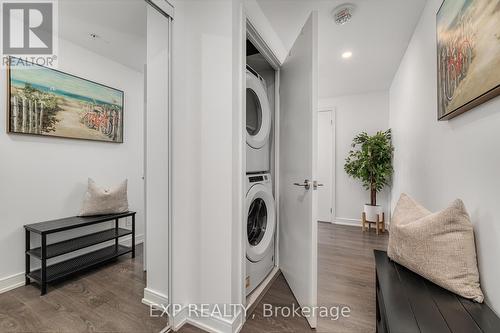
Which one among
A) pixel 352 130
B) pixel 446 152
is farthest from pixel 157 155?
pixel 352 130

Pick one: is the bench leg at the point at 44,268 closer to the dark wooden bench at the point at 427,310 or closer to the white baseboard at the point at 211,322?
the white baseboard at the point at 211,322

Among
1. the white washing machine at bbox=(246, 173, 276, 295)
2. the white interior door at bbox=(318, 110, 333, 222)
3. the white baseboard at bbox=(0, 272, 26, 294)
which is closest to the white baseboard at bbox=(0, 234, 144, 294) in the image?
the white baseboard at bbox=(0, 272, 26, 294)

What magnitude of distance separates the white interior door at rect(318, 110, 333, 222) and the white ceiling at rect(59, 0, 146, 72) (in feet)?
11.6

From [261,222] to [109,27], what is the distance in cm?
174

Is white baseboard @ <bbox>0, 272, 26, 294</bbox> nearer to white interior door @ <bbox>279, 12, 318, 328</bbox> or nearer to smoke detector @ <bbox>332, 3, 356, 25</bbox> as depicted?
white interior door @ <bbox>279, 12, 318, 328</bbox>

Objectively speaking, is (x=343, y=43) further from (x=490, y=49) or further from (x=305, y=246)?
(x=305, y=246)

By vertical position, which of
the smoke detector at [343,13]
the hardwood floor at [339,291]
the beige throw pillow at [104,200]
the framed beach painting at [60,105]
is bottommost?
the hardwood floor at [339,291]

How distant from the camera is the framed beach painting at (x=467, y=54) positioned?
84cm

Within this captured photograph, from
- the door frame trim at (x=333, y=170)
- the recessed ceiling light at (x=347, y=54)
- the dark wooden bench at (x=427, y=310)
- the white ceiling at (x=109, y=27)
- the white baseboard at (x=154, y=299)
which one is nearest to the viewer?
the dark wooden bench at (x=427, y=310)

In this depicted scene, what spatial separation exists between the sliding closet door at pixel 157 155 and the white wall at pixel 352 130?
134 inches

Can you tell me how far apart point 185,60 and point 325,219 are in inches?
145

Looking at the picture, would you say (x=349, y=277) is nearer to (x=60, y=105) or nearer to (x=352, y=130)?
(x=60, y=105)

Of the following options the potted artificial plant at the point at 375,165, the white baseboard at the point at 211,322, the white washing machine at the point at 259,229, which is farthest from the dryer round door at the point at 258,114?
the potted artificial plant at the point at 375,165

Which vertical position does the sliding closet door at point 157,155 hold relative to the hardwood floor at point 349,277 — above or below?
above
